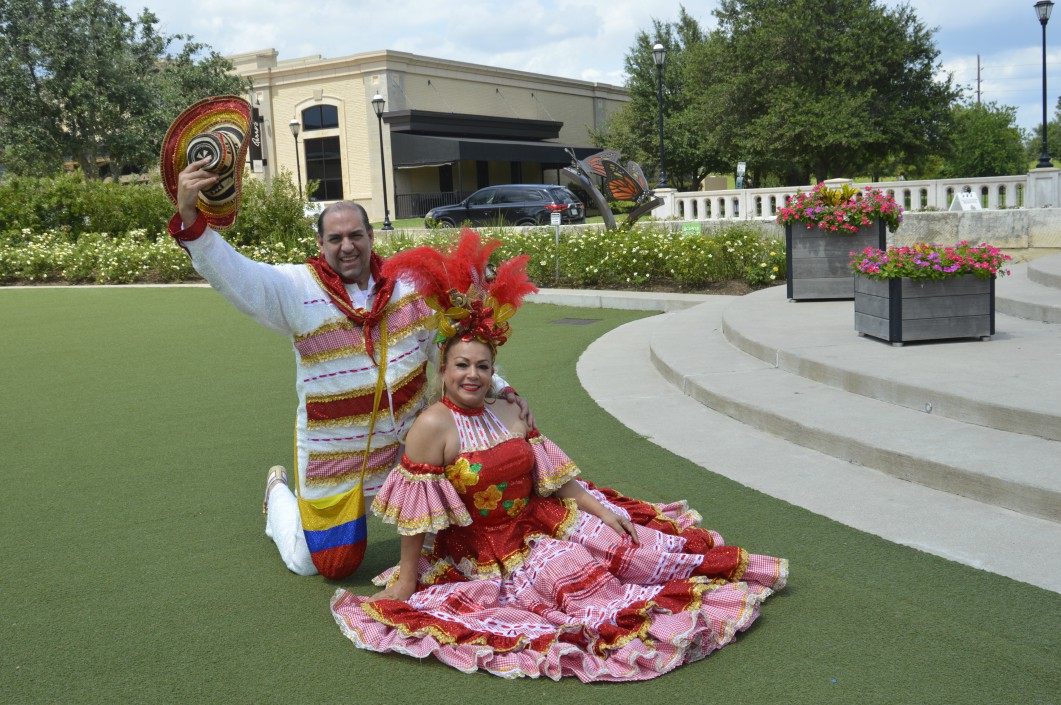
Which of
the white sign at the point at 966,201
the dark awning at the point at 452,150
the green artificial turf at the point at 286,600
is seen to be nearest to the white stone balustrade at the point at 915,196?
the white sign at the point at 966,201

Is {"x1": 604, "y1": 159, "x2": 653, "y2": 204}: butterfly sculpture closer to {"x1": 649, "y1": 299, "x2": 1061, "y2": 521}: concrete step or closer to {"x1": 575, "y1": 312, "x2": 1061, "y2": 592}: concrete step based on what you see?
{"x1": 575, "y1": 312, "x2": 1061, "y2": 592}: concrete step

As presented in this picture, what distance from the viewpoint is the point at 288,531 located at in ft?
14.8

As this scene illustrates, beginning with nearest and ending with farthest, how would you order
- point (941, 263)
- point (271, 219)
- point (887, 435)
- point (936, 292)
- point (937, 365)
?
point (887, 435) → point (937, 365) → point (941, 263) → point (936, 292) → point (271, 219)

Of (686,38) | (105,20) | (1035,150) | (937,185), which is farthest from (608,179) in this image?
(1035,150)

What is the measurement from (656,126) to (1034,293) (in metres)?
44.4

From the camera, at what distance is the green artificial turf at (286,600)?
333cm

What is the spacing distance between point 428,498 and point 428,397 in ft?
1.80

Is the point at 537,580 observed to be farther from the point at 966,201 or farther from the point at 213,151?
the point at 966,201

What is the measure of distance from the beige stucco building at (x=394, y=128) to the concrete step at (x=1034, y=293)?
3546cm

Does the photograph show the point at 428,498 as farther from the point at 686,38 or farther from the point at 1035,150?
the point at 1035,150

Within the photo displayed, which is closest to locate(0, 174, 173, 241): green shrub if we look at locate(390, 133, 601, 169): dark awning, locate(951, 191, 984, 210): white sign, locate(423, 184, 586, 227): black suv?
locate(423, 184, 586, 227): black suv

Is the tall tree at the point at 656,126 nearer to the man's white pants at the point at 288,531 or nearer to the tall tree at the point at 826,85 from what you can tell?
the tall tree at the point at 826,85

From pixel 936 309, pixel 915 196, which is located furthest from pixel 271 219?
pixel 936 309

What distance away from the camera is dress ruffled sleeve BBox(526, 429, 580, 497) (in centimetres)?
403
